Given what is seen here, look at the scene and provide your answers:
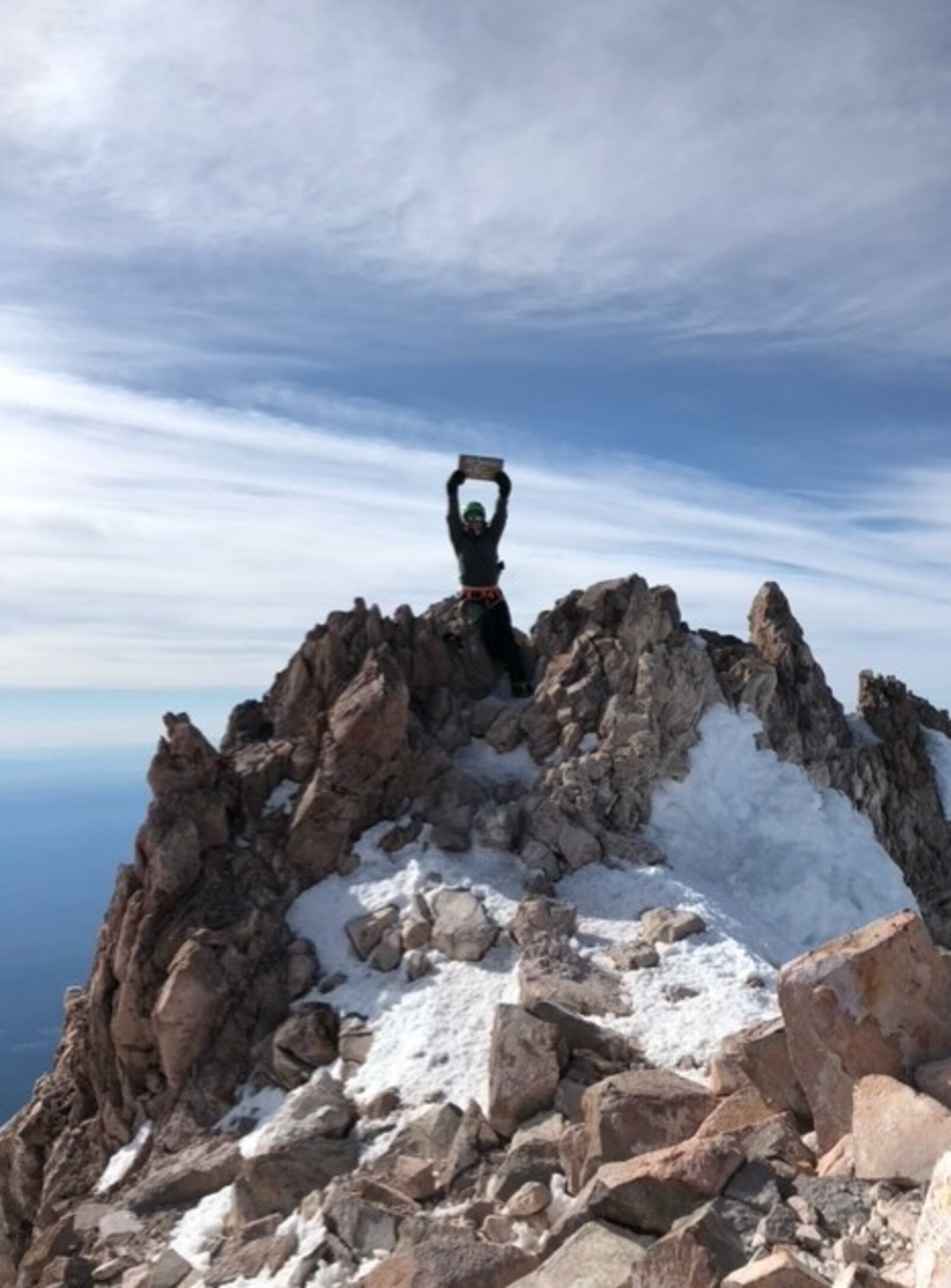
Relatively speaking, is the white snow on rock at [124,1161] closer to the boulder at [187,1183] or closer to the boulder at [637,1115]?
the boulder at [187,1183]

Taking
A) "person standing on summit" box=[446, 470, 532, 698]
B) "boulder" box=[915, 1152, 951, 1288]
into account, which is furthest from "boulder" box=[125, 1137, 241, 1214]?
"person standing on summit" box=[446, 470, 532, 698]

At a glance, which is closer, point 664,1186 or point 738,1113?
point 664,1186

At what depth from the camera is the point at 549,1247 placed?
11.4 meters

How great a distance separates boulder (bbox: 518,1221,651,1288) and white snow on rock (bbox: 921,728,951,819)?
25.7m

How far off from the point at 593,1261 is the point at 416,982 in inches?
343

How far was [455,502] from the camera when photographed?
25719 mm

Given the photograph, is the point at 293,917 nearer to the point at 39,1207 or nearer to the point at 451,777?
the point at 451,777

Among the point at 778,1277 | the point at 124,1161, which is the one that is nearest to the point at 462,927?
the point at 124,1161

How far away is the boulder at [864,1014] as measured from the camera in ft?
40.8

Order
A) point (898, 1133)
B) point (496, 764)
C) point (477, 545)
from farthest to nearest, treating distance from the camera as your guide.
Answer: point (477, 545) → point (496, 764) → point (898, 1133)

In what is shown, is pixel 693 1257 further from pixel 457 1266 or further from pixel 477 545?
pixel 477 545

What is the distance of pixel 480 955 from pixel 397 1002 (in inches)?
64.5

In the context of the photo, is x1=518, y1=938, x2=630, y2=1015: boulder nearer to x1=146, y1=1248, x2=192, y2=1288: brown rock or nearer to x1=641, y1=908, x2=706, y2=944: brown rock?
x1=641, y1=908, x2=706, y2=944: brown rock

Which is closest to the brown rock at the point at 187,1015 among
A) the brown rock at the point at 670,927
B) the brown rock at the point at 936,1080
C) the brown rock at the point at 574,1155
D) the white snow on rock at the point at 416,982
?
the white snow on rock at the point at 416,982
